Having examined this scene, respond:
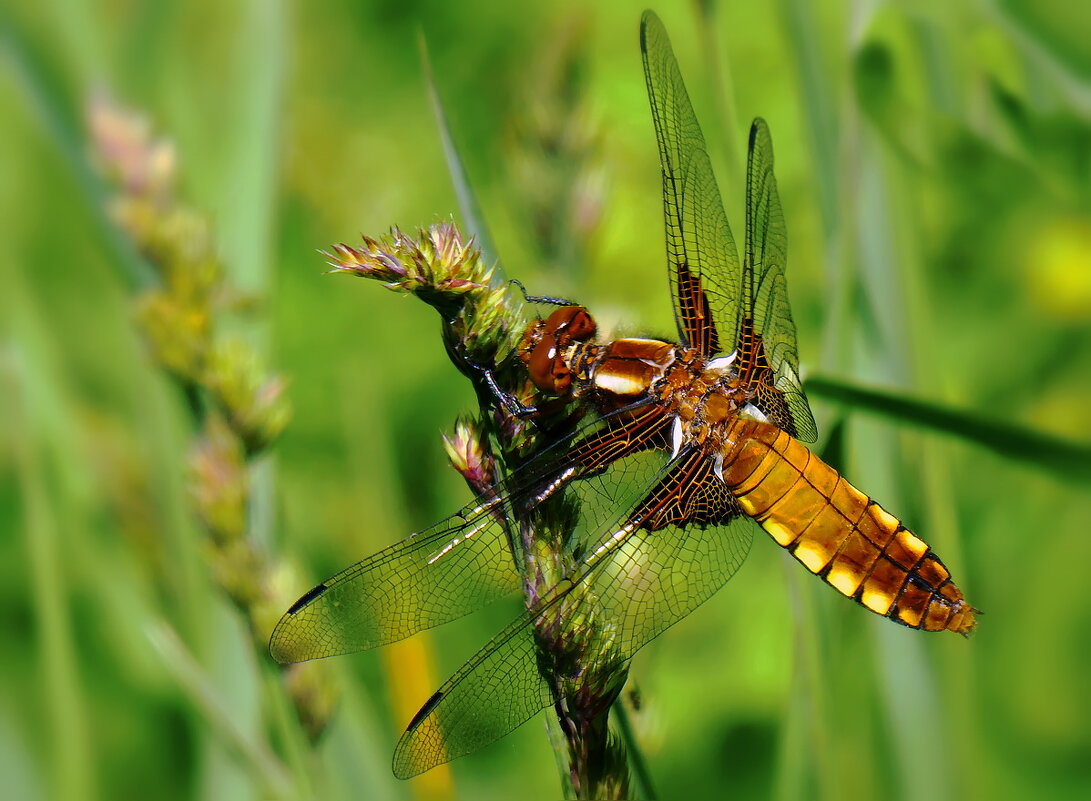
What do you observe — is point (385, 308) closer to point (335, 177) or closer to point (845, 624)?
point (335, 177)

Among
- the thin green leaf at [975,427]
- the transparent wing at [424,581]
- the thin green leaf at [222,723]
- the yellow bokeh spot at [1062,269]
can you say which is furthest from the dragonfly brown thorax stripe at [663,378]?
the yellow bokeh spot at [1062,269]

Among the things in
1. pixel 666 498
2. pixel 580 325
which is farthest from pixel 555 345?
pixel 666 498

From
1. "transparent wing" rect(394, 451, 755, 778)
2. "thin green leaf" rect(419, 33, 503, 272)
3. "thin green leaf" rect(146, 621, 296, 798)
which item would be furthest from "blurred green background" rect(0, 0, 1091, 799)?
"thin green leaf" rect(419, 33, 503, 272)

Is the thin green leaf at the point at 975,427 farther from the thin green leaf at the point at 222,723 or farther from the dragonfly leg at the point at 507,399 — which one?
the thin green leaf at the point at 222,723

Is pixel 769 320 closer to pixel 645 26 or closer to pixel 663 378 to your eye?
pixel 663 378

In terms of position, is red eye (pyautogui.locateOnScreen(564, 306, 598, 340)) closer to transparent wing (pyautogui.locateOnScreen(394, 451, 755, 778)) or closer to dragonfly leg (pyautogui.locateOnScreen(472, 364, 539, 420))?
transparent wing (pyautogui.locateOnScreen(394, 451, 755, 778))

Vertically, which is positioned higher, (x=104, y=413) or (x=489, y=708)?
(x=104, y=413)

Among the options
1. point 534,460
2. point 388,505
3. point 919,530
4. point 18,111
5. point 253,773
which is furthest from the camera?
point 18,111

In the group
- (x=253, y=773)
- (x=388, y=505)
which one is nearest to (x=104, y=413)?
(x=388, y=505)
